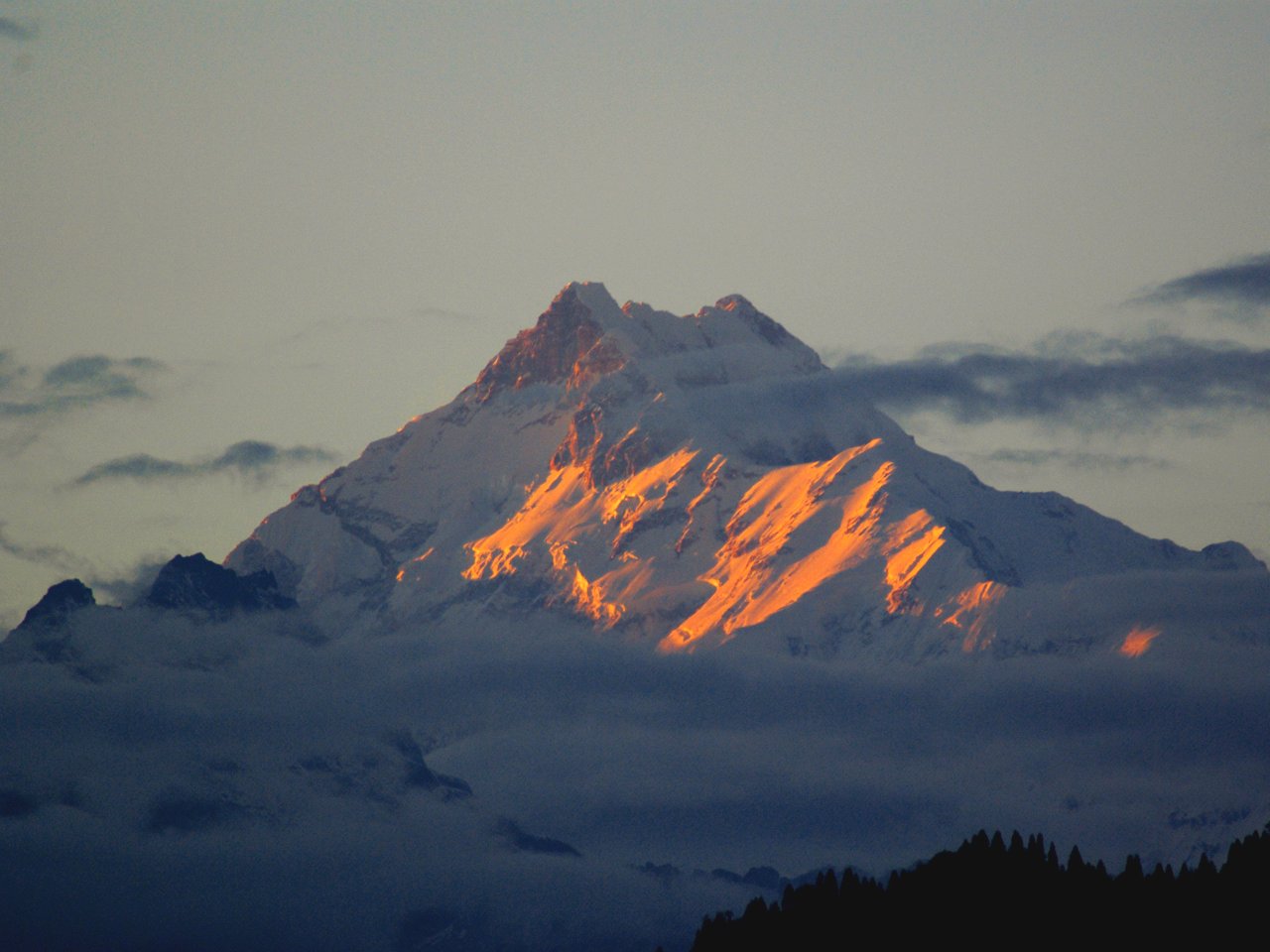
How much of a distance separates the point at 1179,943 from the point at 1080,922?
8.33 metres

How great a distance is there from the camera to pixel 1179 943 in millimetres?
192250

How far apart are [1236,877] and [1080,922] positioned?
1013 centimetres

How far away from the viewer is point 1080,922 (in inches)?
7840

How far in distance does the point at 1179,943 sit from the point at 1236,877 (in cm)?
528

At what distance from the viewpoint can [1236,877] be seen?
637ft
